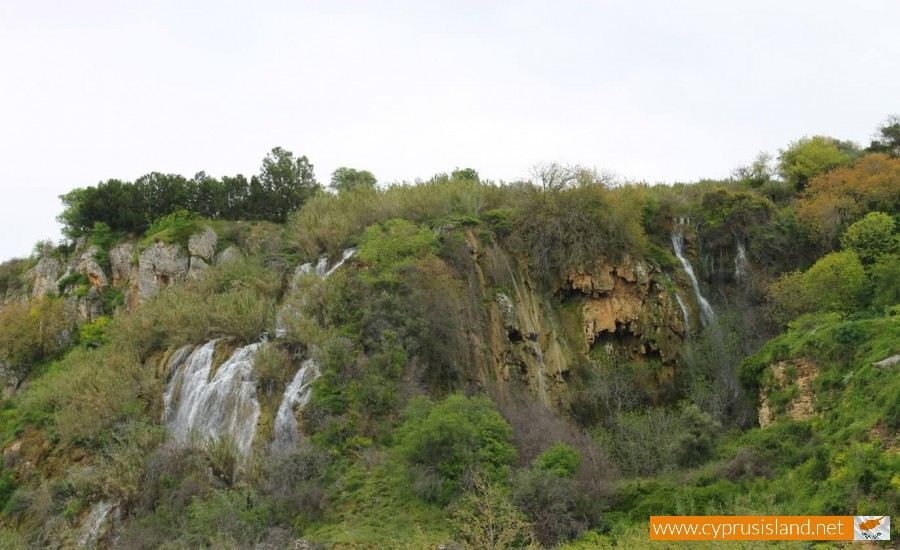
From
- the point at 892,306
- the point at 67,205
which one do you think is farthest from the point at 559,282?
the point at 67,205

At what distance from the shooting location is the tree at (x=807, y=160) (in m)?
37.1

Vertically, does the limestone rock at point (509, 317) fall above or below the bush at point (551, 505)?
above

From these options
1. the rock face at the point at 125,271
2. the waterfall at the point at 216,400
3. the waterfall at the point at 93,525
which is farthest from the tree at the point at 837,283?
the rock face at the point at 125,271

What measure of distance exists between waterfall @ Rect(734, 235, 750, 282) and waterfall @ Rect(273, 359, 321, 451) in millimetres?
19392

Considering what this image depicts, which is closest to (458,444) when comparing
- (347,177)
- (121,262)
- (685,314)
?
(685,314)

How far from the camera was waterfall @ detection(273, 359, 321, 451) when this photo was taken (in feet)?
73.9

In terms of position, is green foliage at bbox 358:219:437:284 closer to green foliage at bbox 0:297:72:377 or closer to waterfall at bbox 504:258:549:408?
waterfall at bbox 504:258:549:408

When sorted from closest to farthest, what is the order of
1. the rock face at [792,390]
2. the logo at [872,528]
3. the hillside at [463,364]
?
1. the logo at [872,528]
2. the hillside at [463,364]
3. the rock face at [792,390]

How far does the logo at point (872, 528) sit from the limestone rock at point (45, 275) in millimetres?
38586

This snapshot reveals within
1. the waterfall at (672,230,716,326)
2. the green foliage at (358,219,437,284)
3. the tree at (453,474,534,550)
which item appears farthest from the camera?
the waterfall at (672,230,716,326)

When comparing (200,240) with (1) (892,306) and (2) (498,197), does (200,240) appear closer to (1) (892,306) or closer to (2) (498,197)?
(2) (498,197)

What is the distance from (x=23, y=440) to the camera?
2644 centimetres

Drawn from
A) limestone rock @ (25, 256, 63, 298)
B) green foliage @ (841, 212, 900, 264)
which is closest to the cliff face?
green foliage @ (841, 212, 900, 264)

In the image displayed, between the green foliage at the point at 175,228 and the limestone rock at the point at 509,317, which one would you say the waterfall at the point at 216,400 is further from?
the green foliage at the point at 175,228
